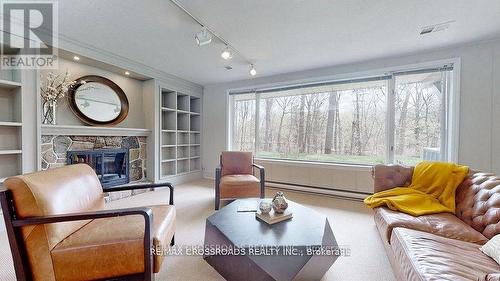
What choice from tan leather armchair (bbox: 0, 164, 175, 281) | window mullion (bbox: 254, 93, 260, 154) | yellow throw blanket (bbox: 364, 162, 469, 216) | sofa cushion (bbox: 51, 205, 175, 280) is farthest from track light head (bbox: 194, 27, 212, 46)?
yellow throw blanket (bbox: 364, 162, 469, 216)

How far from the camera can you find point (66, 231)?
1.24 metres

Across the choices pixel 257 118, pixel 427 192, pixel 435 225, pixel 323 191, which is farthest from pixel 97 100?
pixel 427 192

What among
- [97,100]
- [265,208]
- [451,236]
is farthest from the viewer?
[97,100]

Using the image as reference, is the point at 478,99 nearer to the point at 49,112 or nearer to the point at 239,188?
the point at 239,188

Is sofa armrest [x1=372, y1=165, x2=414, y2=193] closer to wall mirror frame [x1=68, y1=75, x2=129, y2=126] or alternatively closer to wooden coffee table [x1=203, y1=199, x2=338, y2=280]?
wooden coffee table [x1=203, y1=199, x2=338, y2=280]

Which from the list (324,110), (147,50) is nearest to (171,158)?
(147,50)

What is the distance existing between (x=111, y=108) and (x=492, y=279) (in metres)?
4.41

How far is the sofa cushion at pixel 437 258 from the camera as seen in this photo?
3.24ft

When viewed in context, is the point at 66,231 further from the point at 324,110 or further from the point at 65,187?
the point at 324,110

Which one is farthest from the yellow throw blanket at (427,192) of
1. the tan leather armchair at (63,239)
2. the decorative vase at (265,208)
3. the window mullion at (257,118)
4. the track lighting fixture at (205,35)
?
the window mullion at (257,118)

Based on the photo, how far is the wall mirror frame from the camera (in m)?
3.02

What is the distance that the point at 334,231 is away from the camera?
7.35ft

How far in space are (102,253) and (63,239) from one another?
0.29 metres

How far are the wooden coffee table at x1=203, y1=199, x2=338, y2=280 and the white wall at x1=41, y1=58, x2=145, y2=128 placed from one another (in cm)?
298
